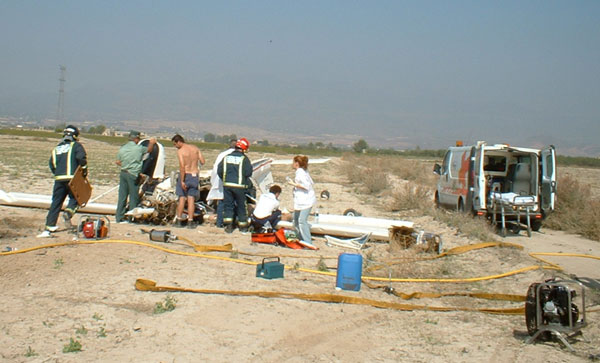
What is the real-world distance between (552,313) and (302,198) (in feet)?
18.9

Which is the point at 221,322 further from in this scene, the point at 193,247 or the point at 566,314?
the point at 193,247

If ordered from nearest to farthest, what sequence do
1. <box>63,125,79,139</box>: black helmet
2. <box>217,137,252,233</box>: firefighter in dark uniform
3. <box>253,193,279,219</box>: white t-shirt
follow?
<box>63,125,79,139</box>: black helmet, <box>253,193,279,219</box>: white t-shirt, <box>217,137,252,233</box>: firefighter in dark uniform

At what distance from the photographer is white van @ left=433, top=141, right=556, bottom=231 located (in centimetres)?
1488

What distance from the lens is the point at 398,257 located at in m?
10.7

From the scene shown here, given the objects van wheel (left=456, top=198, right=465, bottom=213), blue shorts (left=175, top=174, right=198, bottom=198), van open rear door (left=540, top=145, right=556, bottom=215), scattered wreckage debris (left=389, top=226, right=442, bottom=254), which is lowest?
scattered wreckage debris (left=389, top=226, right=442, bottom=254)

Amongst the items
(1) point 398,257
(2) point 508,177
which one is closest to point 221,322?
(1) point 398,257

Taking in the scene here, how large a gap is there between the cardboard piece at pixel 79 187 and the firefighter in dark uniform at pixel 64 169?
0.26 feet

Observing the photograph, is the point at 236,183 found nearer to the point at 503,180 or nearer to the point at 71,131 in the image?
the point at 71,131

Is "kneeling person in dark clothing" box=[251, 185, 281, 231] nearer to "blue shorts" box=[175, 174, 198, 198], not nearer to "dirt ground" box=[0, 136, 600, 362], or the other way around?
"dirt ground" box=[0, 136, 600, 362]

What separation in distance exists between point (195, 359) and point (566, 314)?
3536 millimetres

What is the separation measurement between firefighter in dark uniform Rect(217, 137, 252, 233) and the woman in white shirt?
133 centimetres

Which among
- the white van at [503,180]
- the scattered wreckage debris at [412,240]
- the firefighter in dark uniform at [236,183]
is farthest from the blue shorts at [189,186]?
the white van at [503,180]

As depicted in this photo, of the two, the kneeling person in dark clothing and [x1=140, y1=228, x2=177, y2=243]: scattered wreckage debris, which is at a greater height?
the kneeling person in dark clothing

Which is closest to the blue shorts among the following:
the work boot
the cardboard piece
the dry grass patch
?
the cardboard piece
